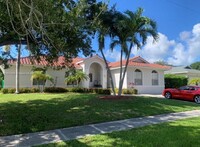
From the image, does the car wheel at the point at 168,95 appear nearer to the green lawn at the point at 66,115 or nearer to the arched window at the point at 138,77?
the green lawn at the point at 66,115

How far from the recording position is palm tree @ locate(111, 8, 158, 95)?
17094 millimetres

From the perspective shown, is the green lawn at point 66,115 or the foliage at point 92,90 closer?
the green lawn at point 66,115

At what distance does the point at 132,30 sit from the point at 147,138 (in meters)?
11.3

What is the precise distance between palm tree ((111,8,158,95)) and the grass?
32.5ft

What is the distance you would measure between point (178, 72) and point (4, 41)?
1347 inches

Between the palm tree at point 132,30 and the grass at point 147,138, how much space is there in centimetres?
992

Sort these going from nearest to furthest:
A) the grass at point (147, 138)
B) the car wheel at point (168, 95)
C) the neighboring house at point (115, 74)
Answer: the grass at point (147, 138) → the car wheel at point (168, 95) → the neighboring house at point (115, 74)

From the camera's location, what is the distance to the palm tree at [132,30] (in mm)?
17094

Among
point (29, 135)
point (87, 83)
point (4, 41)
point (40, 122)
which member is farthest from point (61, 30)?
point (87, 83)

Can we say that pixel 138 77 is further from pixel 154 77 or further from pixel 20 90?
pixel 20 90

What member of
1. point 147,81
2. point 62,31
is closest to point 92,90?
point 147,81

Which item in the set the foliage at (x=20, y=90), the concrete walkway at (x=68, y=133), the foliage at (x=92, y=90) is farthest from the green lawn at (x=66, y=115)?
the foliage at (x=20, y=90)

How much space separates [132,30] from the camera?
1727cm

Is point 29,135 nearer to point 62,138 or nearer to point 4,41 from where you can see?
point 62,138
